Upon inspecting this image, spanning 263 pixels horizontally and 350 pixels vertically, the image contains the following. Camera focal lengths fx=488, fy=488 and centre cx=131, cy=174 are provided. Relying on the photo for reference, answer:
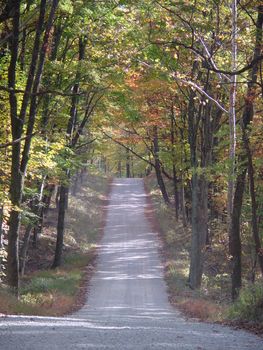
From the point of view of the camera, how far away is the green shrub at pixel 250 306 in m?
10.5

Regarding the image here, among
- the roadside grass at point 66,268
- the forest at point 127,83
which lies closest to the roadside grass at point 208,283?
the forest at point 127,83

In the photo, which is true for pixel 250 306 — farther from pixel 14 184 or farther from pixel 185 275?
pixel 185 275

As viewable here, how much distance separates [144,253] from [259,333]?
1802 centimetres

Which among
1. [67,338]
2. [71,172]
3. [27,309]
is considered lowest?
[27,309]

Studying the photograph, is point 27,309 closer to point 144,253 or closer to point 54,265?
point 54,265

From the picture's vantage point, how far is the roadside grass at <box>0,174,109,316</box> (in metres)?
13.6

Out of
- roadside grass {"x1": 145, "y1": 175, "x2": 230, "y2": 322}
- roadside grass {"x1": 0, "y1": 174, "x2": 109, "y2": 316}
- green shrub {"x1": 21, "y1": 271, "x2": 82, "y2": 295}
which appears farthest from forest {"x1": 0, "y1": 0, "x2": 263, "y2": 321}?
roadside grass {"x1": 0, "y1": 174, "x2": 109, "y2": 316}

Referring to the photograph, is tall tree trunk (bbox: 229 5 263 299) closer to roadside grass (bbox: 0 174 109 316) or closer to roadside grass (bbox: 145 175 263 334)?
roadside grass (bbox: 145 175 263 334)

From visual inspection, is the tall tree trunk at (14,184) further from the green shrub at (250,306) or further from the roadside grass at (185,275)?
the green shrub at (250,306)

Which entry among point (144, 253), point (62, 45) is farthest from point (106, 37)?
point (144, 253)

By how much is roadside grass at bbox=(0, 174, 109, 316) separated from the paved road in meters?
0.66

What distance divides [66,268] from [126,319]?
11206 mm

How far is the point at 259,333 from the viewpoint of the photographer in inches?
364

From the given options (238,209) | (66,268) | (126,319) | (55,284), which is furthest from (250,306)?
(66,268)
